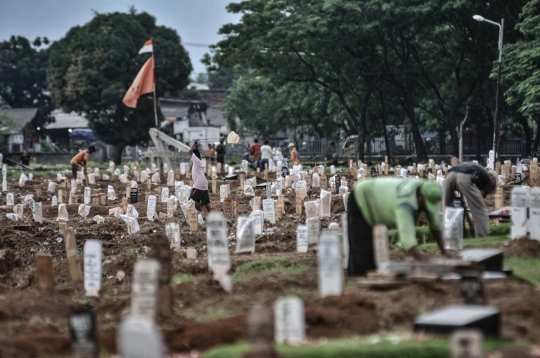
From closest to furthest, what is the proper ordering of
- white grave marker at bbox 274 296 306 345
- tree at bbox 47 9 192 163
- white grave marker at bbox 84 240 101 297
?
white grave marker at bbox 274 296 306 345 → white grave marker at bbox 84 240 101 297 → tree at bbox 47 9 192 163

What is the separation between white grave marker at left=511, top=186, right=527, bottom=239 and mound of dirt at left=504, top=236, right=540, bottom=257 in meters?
0.29

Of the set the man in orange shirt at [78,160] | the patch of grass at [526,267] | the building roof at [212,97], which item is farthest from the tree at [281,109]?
the patch of grass at [526,267]

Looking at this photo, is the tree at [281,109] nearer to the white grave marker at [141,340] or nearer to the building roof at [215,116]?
the building roof at [215,116]

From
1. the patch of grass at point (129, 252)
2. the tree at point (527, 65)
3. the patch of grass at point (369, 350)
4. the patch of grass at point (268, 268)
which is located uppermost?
the tree at point (527, 65)

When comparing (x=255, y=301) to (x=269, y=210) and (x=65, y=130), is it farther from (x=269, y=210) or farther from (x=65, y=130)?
(x=65, y=130)

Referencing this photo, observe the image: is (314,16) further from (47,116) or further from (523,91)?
(47,116)

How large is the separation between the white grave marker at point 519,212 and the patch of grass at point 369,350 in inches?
245

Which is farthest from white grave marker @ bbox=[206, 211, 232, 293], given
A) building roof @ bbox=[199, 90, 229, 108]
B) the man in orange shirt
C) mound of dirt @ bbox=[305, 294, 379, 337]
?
building roof @ bbox=[199, 90, 229, 108]

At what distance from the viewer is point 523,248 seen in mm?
13359

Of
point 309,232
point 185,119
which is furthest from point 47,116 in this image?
point 309,232

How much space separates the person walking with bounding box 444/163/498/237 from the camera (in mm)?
15406

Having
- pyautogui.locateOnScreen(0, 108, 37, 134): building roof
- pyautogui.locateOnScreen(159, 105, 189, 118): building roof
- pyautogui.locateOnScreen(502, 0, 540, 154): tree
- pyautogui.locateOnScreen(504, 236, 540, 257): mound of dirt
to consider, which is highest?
pyautogui.locateOnScreen(159, 105, 189, 118): building roof

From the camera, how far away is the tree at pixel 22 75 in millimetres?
79000

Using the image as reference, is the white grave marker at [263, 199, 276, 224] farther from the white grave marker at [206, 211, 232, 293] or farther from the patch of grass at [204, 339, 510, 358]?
the patch of grass at [204, 339, 510, 358]
